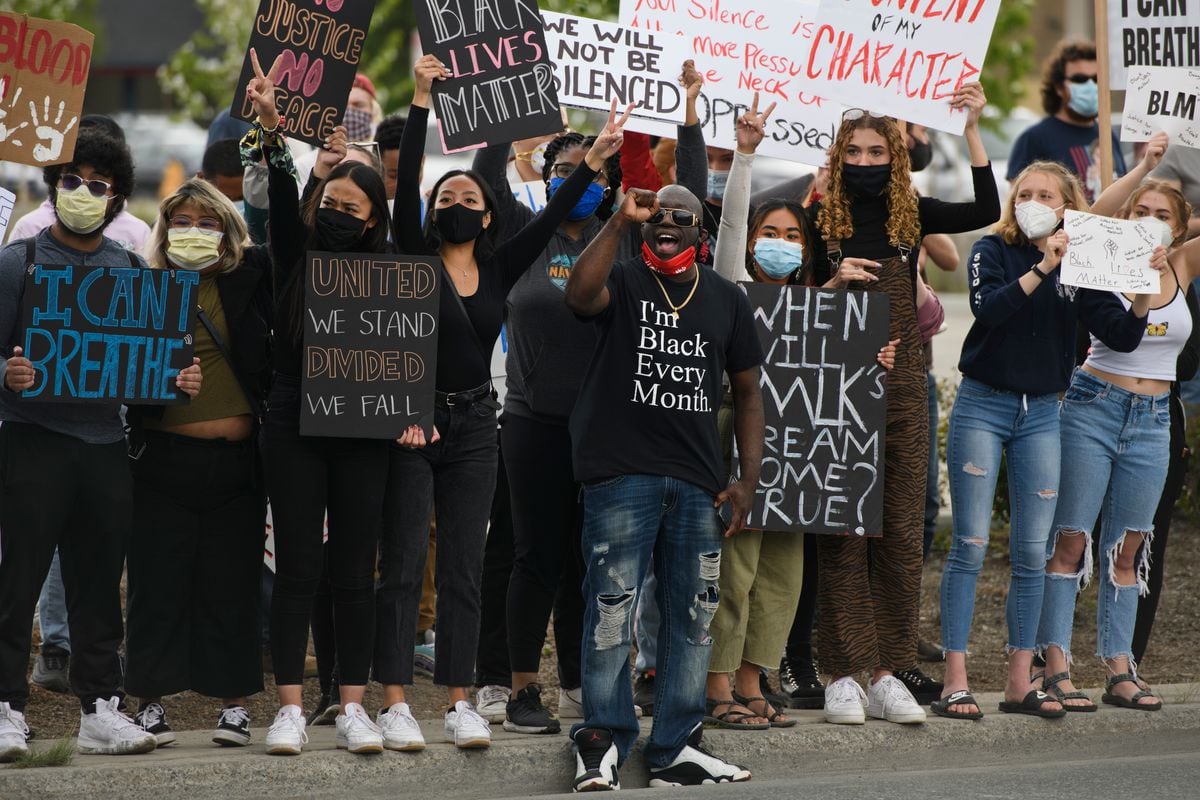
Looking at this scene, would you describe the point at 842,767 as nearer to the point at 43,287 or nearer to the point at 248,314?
the point at 248,314

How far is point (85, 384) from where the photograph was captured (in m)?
5.72

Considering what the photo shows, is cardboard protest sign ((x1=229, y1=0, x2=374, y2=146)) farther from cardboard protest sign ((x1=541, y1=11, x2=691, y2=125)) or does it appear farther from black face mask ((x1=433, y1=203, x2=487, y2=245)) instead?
cardboard protest sign ((x1=541, y1=11, x2=691, y2=125))

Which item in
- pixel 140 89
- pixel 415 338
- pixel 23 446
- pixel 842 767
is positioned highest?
pixel 140 89

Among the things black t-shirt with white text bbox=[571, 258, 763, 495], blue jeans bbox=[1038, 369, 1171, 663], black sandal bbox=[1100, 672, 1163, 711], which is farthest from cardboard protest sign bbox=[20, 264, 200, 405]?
black sandal bbox=[1100, 672, 1163, 711]

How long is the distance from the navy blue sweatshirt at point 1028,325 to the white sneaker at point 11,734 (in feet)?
12.2

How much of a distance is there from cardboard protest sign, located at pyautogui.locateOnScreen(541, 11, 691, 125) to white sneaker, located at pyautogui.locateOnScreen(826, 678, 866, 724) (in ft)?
8.31

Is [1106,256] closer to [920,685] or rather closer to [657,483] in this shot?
[920,685]

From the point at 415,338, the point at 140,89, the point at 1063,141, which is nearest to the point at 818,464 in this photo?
the point at 415,338

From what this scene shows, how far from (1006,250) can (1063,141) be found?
3309 mm

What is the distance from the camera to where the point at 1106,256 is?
6.58 meters

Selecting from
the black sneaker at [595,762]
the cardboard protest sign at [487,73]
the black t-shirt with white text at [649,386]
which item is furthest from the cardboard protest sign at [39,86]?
the black sneaker at [595,762]

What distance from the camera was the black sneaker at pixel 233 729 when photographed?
590 cm

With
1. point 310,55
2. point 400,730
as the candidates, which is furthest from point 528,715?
point 310,55

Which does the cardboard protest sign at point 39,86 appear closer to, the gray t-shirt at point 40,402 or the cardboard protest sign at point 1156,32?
the gray t-shirt at point 40,402
